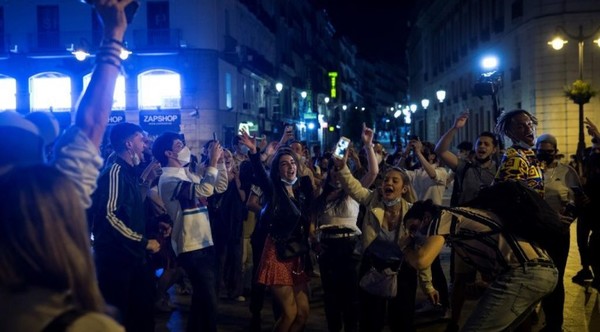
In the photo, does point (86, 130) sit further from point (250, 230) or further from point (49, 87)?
point (49, 87)

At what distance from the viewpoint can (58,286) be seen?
6.34 ft

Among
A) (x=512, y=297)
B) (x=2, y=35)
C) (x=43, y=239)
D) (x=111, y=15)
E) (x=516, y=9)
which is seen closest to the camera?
(x=43, y=239)

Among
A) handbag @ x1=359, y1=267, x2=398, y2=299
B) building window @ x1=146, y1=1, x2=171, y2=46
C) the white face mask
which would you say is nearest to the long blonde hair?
handbag @ x1=359, y1=267, x2=398, y2=299

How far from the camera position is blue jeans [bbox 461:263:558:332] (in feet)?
12.6

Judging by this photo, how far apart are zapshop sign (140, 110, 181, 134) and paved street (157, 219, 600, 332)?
27.1m

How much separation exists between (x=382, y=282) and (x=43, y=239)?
3.98 m

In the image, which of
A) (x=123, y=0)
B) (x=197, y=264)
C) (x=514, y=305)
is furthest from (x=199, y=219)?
(x=123, y=0)

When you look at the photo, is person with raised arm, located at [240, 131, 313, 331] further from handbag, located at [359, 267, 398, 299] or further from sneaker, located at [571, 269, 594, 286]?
sneaker, located at [571, 269, 594, 286]

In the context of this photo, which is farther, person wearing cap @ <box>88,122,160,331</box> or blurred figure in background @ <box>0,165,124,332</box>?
person wearing cap @ <box>88,122,160,331</box>

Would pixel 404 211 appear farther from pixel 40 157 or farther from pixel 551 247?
pixel 40 157

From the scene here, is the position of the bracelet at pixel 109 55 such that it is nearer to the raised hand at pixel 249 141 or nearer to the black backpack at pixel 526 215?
the black backpack at pixel 526 215

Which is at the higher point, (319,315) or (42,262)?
(42,262)

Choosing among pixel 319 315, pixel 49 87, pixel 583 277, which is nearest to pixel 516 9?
pixel 49 87

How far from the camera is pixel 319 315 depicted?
26.5 feet
